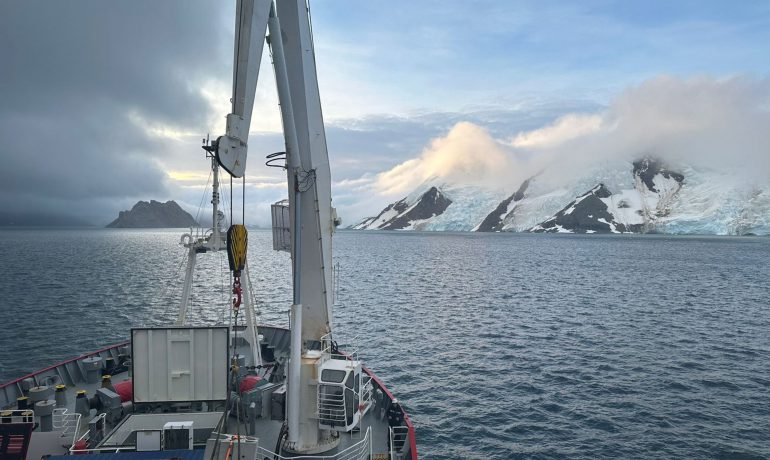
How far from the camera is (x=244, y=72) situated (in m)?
13.1

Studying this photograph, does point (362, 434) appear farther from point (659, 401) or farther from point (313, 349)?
point (659, 401)

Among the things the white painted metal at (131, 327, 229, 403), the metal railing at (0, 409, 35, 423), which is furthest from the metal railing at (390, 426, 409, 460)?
the metal railing at (0, 409, 35, 423)

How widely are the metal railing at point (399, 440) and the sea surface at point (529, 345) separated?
27.8 feet

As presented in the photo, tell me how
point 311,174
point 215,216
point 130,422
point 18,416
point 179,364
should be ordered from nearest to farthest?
point 311,174 → point 130,422 → point 18,416 → point 179,364 → point 215,216

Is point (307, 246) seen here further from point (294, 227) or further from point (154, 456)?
point (154, 456)

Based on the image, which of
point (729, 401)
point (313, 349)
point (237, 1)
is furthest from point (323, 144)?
point (729, 401)

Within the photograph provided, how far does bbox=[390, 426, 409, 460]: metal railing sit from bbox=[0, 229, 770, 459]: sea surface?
Answer: 848 cm

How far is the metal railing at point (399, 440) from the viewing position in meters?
19.6

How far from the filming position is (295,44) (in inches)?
659

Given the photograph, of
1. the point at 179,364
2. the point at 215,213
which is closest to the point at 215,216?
the point at 215,213

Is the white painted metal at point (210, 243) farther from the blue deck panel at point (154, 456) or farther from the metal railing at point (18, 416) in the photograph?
the blue deck panel at point (154, 456)

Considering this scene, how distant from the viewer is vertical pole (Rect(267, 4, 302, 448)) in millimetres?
15922

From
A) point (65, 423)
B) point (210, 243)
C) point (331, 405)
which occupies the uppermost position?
point (210, 243)

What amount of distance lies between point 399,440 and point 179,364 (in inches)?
393
